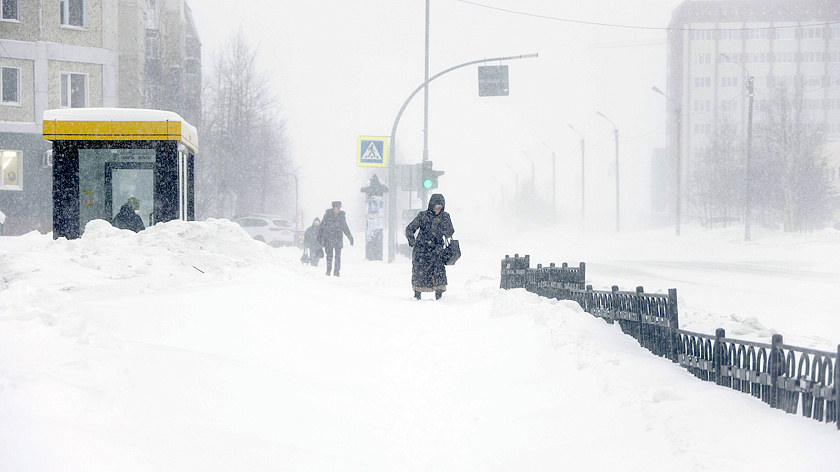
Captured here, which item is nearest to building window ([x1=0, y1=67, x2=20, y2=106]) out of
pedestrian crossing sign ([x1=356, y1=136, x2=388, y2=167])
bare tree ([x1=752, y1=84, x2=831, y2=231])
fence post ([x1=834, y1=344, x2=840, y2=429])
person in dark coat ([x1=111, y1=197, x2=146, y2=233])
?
pedestrian crossing sign ([x1=356, y1=136, x2=388, y2=167])

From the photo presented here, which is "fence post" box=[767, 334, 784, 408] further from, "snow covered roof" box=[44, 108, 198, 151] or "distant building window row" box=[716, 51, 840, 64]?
"distant building window row" box=[716, 51, 840, 64]

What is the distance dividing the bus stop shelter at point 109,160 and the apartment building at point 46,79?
17707mm

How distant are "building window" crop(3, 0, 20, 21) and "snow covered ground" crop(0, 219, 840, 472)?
24.4 m

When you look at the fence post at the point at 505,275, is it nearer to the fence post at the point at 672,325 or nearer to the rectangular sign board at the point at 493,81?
the fence post at the point at 672,325

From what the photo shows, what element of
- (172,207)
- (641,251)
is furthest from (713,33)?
(172,207)

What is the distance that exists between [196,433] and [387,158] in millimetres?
19031

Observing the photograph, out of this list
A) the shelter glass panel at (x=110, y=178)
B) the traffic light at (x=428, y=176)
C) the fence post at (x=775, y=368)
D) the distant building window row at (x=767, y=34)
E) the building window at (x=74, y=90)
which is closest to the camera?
the fence post at (x=775, y=368)

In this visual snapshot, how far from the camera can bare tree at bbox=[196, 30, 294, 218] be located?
3431cm

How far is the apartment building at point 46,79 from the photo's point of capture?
27938 millimetres

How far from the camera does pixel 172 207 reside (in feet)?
35.6

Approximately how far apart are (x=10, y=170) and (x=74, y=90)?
4075 mm

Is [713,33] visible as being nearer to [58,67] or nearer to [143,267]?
[58,67]

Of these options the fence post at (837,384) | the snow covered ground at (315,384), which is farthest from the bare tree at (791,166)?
the fence post at (837,384)

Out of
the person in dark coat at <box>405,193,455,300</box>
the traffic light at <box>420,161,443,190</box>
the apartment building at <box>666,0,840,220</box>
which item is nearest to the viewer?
the person in dark coat at <box>405,193,455,300</box>
